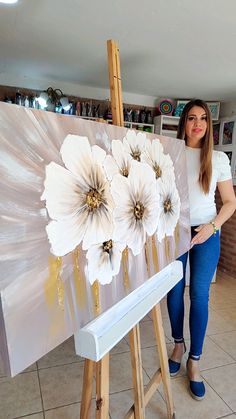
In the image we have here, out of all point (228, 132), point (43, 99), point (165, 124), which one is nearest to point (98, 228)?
point (43, 99)

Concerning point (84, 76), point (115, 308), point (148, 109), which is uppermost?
point (84, 76)

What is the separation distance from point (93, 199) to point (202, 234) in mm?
822

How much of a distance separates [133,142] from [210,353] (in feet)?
5.46

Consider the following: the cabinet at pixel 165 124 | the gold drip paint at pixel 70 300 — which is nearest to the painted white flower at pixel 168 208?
the gold drip paint at pixel 70 300

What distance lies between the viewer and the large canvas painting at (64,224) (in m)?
0.53

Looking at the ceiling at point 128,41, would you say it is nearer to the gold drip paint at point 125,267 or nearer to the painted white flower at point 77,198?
the painted white flower at point 77,198

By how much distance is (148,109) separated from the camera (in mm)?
3625

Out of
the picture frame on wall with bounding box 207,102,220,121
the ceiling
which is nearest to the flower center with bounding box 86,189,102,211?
the ceiling

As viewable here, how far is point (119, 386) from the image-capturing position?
163cm

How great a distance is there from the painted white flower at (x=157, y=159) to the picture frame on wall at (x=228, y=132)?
2.70 metres

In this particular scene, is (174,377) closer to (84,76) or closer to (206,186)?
(206,186)

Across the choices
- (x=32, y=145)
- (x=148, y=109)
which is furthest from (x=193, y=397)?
(x=148, y=109)

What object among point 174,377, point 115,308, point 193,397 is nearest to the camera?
point 115,308

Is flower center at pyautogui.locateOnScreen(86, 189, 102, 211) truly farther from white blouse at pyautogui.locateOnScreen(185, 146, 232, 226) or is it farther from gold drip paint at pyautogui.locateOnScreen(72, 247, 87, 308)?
white blouse at pyautogui.locateOnScreen(185, 146, 232, 226)
